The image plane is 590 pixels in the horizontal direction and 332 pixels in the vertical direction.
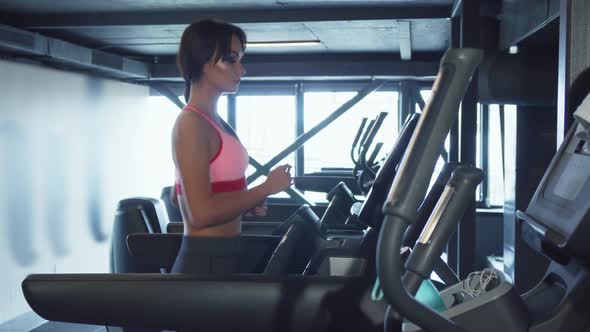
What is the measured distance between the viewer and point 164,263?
2.24 metres

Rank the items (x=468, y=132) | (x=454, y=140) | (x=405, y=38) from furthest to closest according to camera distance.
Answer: (x=405, y=38) → (x=454, y=140) → (x=468, y=132)

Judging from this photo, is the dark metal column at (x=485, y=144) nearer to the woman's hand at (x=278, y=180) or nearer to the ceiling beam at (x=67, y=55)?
the ceiling beam at (x=67, y=55)

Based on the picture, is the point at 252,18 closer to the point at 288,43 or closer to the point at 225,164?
the point at 288,43

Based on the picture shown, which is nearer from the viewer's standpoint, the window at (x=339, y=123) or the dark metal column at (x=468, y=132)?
the dark metal column at (x=468, y=132)

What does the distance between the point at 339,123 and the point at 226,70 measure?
583 cm

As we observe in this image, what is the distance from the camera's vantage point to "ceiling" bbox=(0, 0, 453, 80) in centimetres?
414

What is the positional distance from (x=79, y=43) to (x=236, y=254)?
4647mm

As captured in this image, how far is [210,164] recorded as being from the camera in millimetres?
1631

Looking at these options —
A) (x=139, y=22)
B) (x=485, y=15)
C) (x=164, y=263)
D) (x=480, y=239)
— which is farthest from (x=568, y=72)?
(x=480, y=239)

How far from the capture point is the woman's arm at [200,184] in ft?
5.17

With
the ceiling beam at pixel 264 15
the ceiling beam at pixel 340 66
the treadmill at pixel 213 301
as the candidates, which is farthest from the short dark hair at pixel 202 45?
the ceiling beam at pixel 340 66

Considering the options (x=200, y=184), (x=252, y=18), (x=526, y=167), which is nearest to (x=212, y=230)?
(x=200, y=184)

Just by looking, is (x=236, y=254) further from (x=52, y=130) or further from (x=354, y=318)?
(x=52, y=130)

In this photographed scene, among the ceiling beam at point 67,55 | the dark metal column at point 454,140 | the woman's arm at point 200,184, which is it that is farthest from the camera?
the ceiling beam at point 67,55
